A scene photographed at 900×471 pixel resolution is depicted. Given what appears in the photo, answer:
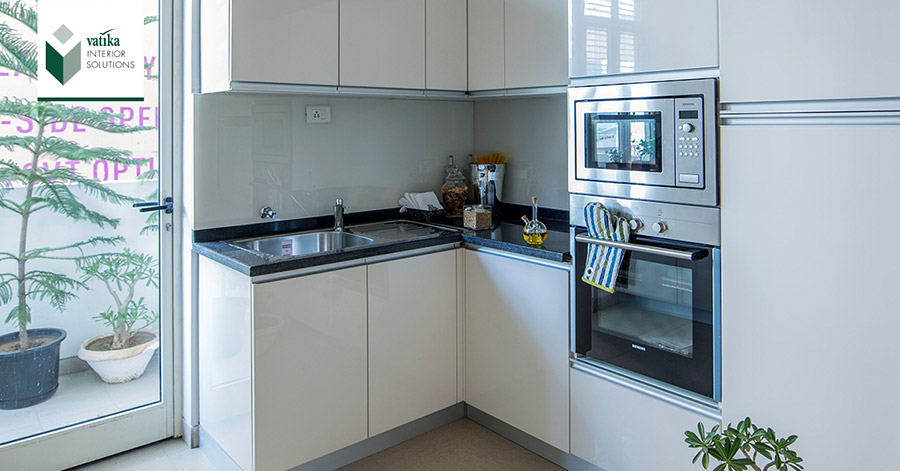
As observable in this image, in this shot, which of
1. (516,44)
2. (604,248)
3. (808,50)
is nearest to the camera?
(808,50)

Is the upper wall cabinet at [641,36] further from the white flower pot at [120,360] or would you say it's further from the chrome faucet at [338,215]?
the white flower pot at [120,360]

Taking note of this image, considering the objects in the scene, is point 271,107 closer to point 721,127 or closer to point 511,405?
point 511,405

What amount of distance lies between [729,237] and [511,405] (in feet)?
3.93

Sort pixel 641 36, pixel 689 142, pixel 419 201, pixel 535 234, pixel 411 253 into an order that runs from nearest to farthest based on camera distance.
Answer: pixel 689 142
pixel 641 36
pixel 535 234
pixel 411 253
pixel 419 201

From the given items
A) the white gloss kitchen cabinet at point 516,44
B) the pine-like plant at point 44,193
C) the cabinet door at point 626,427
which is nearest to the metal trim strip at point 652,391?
the cabinet door at point 626,427

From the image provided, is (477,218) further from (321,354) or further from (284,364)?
(284,364)

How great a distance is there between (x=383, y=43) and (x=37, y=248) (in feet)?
5.09

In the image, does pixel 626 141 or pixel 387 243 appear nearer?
pixel 626 141

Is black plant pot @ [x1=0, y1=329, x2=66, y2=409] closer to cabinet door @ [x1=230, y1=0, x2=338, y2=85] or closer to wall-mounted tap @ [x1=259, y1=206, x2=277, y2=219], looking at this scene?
wall-mounted tap @ [x1=259, y1=206, x2=277, y2=219]

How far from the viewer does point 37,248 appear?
2.49 m

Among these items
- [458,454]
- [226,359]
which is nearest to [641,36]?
[458,454]

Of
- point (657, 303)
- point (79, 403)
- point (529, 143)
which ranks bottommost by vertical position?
point (79, 403)

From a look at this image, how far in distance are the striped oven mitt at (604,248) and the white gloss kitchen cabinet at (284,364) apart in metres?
0.87

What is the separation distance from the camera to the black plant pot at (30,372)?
2.42 meters
